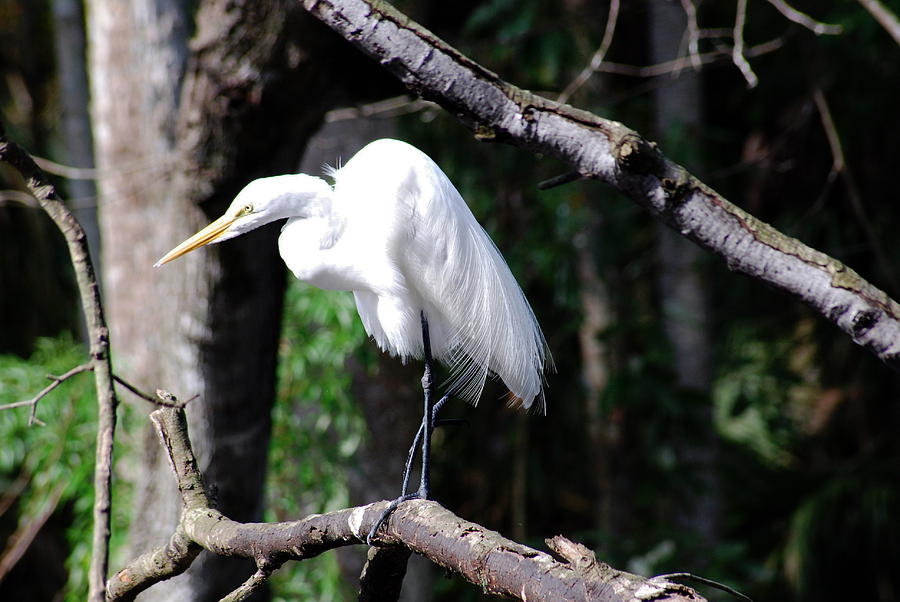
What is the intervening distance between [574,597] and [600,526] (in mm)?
2697

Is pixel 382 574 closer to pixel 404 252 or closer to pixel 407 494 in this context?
pixel 407 494

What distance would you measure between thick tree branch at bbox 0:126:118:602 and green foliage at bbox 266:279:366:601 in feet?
4.45

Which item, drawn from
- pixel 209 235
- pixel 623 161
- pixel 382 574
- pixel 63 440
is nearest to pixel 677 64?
pixel 623 161

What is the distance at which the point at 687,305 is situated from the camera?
2.93 metres

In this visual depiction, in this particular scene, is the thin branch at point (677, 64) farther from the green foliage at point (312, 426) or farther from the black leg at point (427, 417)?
the green foliage at point (312, 426)

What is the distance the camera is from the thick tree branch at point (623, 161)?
105 centimetres

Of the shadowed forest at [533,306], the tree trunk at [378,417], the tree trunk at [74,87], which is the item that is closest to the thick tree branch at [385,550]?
the shadowed forest at [533,306]

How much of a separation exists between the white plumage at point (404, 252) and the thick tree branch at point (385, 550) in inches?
12.5

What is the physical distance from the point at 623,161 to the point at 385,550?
1.74 feet

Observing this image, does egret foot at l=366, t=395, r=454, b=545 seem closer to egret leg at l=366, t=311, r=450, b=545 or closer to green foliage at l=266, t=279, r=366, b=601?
egret leg at l=366, t=311, r=450, b=545

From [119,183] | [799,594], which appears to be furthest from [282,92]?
[799,594]

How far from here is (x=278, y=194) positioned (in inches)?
49.3

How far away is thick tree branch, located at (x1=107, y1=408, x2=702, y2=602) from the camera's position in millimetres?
737

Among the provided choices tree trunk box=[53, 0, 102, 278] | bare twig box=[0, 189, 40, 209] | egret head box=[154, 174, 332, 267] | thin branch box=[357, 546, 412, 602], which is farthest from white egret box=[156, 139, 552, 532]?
tree trunk box=[53, 0, 102, 278]
